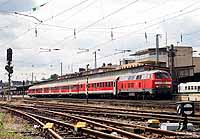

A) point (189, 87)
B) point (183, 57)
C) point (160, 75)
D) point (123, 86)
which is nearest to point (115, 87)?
point (123, 86)

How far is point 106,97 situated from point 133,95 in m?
10.3

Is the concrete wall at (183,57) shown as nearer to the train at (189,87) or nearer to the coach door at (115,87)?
the train at (189,87)

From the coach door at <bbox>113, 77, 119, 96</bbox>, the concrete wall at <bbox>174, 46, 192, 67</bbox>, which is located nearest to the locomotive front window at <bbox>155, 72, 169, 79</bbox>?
the coach door at <bbox>113, 77, 119, 96</bbox>

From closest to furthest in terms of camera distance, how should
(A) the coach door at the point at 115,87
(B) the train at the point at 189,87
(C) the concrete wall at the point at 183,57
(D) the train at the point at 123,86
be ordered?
1. (D) the train at the point at 123,86
2. (A) the coach door at the point at 115,87
3. (B) the train at the point at 189,87
4. (C) the concrete wall at the point at 183,57

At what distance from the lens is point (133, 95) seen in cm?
4475

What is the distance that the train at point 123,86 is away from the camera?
4081 centimetres

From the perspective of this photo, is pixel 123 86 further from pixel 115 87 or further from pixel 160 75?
pixel 160 75

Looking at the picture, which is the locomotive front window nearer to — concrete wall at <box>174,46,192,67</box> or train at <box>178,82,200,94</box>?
train at <box>178,82,200,94</box>

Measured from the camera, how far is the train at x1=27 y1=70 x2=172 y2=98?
4081cm

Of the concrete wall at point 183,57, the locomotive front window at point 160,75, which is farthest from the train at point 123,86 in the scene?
the concrete wall at point 183,57

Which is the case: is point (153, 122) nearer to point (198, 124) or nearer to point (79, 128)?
point (198, 124)

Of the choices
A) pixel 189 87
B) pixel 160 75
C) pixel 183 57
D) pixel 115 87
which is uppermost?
pixel 183 57

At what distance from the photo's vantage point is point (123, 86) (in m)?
46.9

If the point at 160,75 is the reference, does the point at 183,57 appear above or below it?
above
